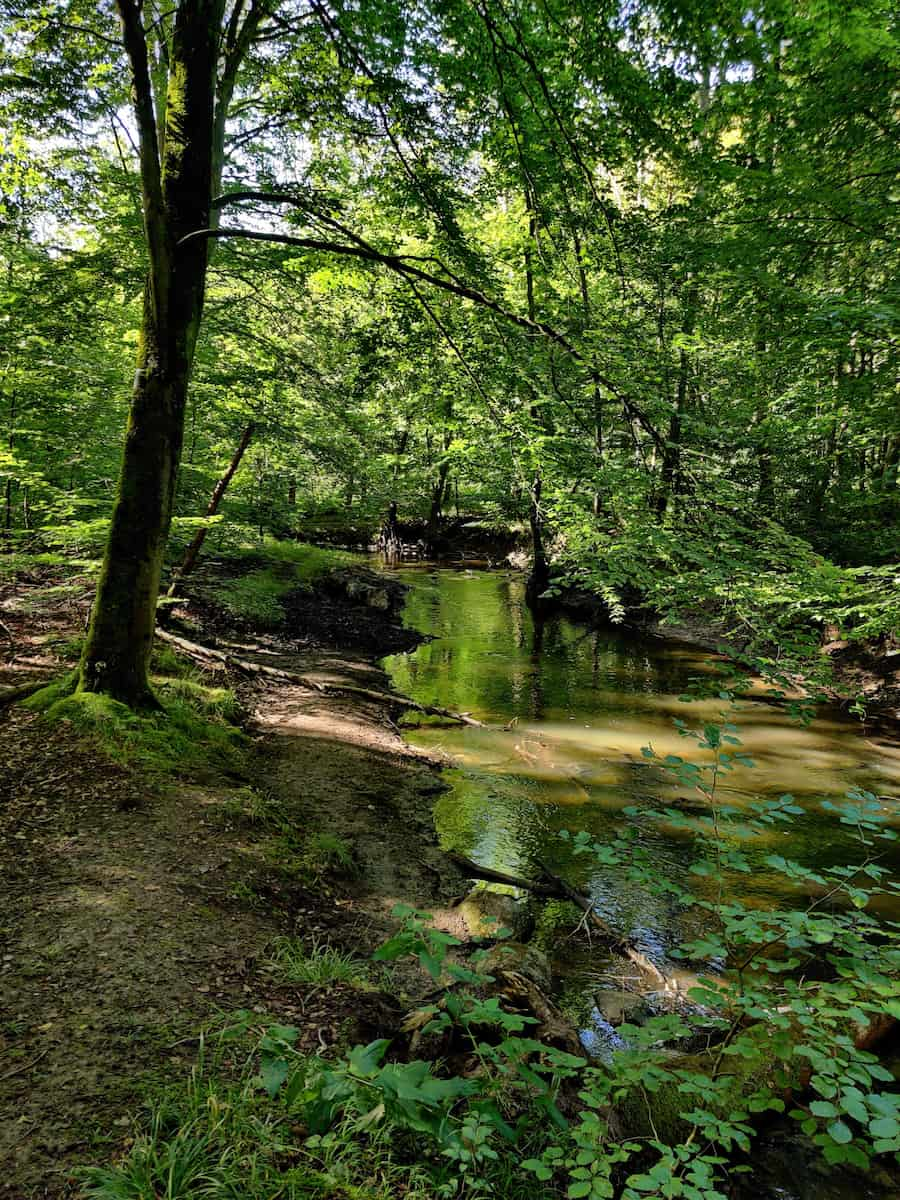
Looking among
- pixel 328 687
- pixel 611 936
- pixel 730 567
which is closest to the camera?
pixel 730 567

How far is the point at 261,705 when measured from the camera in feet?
28.2

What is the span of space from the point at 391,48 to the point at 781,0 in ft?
9.05

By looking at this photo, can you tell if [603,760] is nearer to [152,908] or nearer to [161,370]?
[152,908]

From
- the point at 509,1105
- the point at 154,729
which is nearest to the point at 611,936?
the point at 509,1105

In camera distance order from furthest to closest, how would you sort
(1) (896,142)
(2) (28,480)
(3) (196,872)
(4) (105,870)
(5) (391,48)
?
(2) (28,480) < (1) (896,142) < (5) (391,48) < (3) (196,872) < (4) (105,870)

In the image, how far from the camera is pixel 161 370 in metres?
5.07

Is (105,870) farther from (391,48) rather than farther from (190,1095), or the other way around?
(391,48)

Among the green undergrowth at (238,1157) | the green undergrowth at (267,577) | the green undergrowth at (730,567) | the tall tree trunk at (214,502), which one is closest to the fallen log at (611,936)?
the green undergrowth at (730,567)

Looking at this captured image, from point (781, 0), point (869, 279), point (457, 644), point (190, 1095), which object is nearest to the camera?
point (190, 1095)

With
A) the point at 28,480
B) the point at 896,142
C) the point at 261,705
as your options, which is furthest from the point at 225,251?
the point at 896,142

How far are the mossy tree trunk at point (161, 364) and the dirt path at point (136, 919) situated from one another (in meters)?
0.86

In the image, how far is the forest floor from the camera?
225cm

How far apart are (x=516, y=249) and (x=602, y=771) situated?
6.96m

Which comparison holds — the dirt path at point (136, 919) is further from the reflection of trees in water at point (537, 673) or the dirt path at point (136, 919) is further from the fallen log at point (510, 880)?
the reflection of trees in water at point (537, 673)
